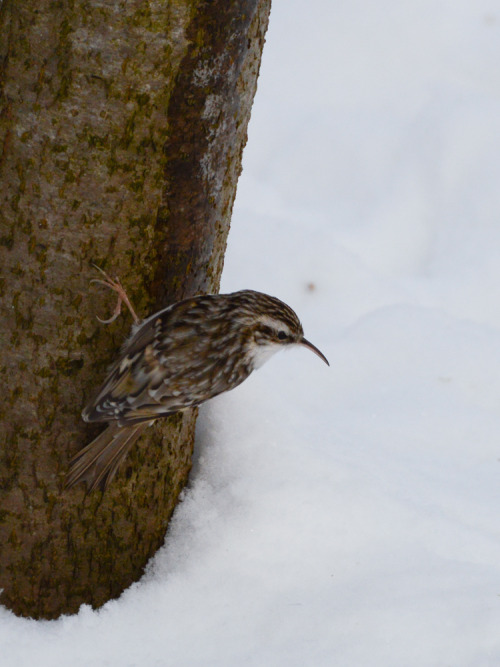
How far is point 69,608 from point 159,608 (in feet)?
0.71

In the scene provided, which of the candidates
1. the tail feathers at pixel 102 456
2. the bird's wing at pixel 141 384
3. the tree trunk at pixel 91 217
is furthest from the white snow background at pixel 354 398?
the bird's wing at pixel 141 384

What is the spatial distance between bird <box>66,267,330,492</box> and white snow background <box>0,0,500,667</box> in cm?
41

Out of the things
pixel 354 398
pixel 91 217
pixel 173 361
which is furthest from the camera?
pixel 354 398

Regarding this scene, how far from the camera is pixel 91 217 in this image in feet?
5.95

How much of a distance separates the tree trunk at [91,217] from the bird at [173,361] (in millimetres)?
46

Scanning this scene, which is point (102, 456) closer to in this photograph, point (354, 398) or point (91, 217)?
point (91, 217)

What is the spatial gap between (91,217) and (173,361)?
1.18ft

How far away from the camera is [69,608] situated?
6.98 feet

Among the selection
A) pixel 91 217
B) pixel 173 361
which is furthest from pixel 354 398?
pixel 91 217

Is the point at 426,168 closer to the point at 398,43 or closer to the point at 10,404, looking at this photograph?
the point at 398,43

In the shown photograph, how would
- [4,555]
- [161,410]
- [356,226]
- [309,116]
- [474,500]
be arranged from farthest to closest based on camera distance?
[309,116], [356,226], [474,500], [4,555], [161,410]

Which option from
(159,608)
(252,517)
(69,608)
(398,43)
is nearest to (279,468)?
(252,517)

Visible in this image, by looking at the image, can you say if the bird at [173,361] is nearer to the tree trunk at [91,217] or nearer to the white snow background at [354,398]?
the tree trunk at [91,217]

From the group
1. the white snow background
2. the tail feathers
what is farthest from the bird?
the white snow background
